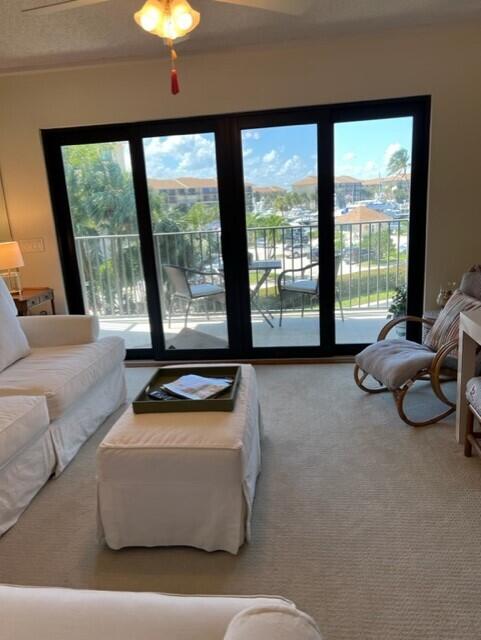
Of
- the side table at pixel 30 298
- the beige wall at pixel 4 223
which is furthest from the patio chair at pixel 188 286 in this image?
the beige wall at pixel 4 223

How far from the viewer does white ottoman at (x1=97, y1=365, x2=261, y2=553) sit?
1.73 m

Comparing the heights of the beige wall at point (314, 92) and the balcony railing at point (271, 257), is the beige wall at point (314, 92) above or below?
above

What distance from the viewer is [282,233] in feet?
12.3

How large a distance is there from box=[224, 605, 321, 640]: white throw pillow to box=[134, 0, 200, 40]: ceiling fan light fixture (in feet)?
6.85

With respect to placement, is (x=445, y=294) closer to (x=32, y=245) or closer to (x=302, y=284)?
(x=302, y=284)

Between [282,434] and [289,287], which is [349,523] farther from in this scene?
[289,287]

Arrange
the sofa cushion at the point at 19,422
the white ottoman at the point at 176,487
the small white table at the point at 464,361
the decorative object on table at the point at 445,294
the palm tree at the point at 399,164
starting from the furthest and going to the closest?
the palm tree at the point at 399,164 < the decorative object on table at the point at 445,294 < the small white table at the point at 464,361 < the sofa cushion at the point at 19,422 < the white ottoman at the point at 176,487

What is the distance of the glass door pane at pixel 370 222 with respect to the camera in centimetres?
349

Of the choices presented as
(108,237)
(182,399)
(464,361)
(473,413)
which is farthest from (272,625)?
(108,237)

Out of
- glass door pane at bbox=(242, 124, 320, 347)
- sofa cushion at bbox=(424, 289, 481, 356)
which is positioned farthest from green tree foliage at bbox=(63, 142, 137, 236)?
sofa cushion at bbox=(424, 289, 481, 356)

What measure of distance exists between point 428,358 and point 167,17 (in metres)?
2.21

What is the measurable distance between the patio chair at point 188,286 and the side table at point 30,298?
1039 millimetres

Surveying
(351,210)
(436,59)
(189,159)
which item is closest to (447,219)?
(351,210)

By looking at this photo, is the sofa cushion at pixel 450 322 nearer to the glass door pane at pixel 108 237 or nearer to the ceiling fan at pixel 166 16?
the ceiling fan at pixel 166 16
